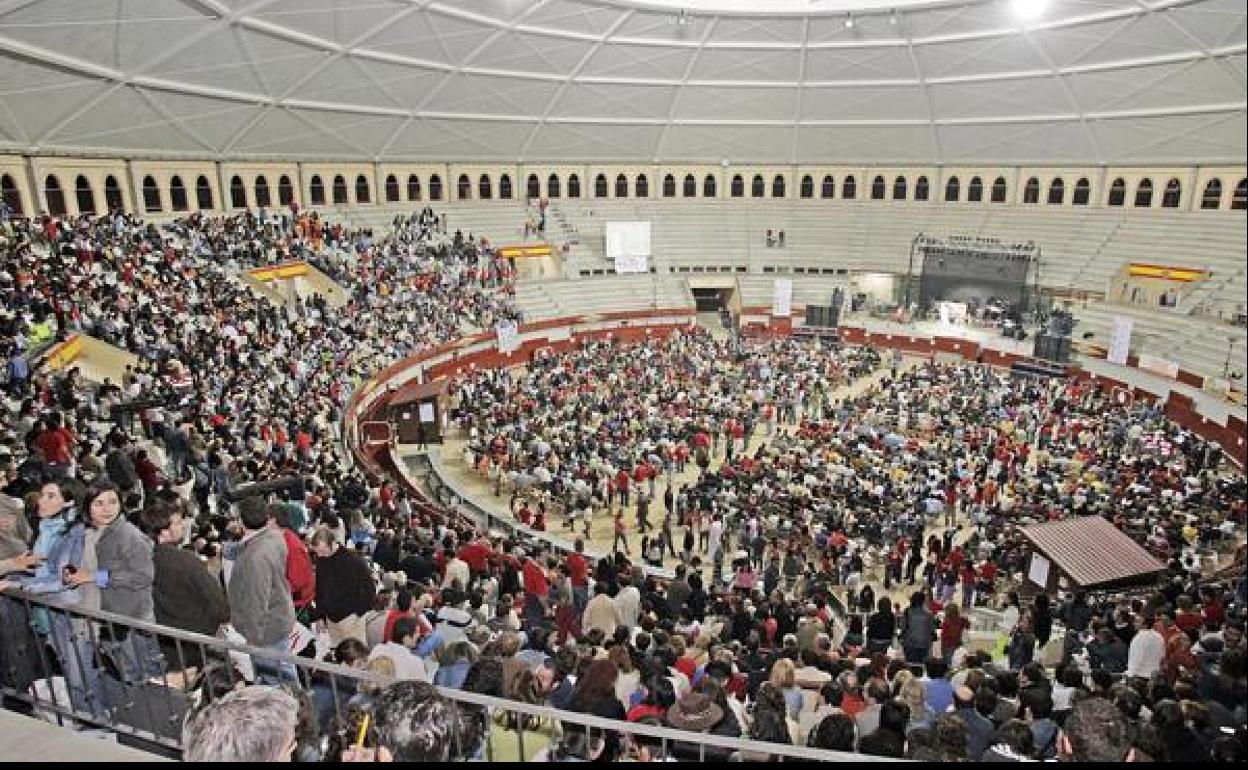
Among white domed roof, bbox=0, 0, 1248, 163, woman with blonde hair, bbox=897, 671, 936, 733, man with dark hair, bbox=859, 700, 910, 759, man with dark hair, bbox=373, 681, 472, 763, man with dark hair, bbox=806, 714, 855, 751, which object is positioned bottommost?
woman with blonde hair, bbox=897, 671, 936, 733

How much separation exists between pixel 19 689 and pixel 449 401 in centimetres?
2134

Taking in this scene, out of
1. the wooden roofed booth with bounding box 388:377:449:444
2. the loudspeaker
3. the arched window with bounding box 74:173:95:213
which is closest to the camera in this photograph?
the wooden roofed booth with bounding box 388:377:449:444

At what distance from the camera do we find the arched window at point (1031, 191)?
39.2m

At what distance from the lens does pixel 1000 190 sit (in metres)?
42.1

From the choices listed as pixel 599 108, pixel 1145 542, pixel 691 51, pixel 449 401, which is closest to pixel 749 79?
pixel 691 51

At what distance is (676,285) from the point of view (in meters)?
45.4

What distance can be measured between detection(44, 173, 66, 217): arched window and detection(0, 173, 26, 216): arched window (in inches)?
37.1

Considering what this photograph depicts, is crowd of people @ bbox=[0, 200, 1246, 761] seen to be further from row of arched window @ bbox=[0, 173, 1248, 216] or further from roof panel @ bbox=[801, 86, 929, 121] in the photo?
roof panel @ bbox=[801, 86, 929, 121]

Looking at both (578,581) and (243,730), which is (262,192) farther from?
(243,730)

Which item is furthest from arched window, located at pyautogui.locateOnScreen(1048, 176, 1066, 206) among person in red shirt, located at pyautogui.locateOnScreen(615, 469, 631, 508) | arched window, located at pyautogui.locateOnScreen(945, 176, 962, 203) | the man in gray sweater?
the man in gray sweater

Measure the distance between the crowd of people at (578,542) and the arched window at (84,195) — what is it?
339cm

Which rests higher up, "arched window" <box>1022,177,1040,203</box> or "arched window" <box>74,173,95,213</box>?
"arched window" <box>1022,177,1040,203</box>

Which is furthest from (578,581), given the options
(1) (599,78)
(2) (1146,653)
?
(1) (599,78)

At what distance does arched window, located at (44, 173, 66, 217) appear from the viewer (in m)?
28.1
